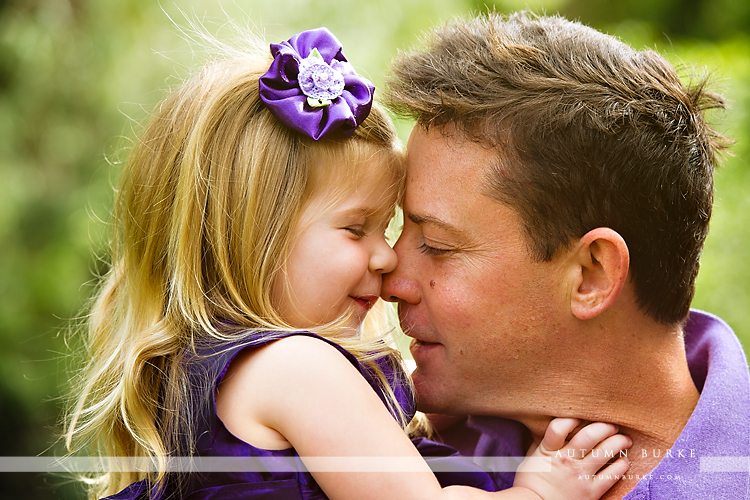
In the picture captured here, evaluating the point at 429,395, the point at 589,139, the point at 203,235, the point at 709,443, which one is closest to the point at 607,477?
the point at 709,443

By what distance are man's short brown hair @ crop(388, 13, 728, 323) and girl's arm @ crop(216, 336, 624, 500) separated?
0.65 metres

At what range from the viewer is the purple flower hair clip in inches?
72.9

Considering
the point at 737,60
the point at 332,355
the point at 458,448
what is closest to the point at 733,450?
the point at 458,448

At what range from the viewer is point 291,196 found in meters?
1.85

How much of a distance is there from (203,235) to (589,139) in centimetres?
106

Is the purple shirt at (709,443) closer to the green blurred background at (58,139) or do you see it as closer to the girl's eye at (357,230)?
the girl's eye at (357,230)

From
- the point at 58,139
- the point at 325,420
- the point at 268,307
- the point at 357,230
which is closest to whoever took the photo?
the point at 325,420

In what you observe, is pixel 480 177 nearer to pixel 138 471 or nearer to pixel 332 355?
pixel 332 355

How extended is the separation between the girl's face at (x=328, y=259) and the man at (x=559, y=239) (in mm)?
119

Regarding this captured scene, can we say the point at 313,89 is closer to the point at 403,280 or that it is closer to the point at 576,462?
the point at 403,280

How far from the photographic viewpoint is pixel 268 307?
1.83 meters

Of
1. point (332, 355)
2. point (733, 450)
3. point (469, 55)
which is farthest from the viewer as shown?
point (469, 55)

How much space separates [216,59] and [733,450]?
1779 millimetres

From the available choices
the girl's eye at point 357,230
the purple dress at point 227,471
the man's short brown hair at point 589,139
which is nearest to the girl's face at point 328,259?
the girl's eye at point 357,230
